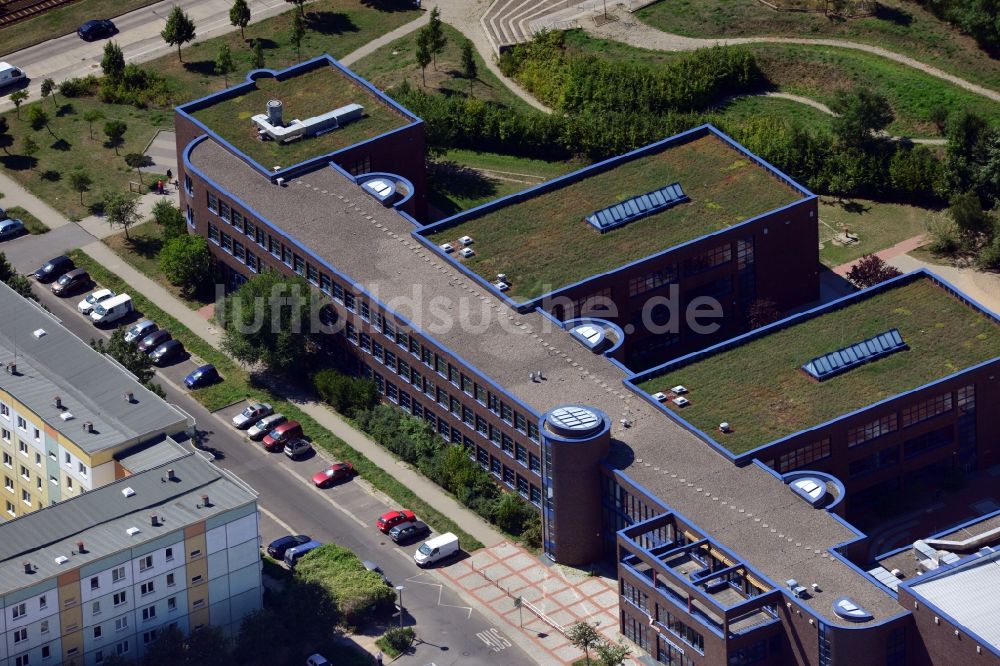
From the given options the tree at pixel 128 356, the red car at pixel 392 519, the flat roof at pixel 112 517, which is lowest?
the red car at pixel 392 519

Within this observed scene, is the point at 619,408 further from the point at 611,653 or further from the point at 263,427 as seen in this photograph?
the point at 263,427

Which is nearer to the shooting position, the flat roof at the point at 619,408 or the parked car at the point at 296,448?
the flat roof at the point at 619,408

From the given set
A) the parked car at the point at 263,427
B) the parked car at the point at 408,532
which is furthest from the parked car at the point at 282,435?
the parked car at the point at 408,532

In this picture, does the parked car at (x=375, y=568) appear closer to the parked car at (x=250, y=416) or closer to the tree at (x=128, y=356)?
the parked car at (x=250, y=416)

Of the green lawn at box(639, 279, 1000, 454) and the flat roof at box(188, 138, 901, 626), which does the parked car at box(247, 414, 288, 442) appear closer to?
the flat roof at box(188, 138, 901, 626)

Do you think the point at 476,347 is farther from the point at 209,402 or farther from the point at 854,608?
the point at 854,608

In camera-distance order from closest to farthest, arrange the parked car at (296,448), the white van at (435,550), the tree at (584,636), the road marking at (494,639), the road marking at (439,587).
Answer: the tree at (584,636), the road marking at (494,639), the road marking at (439,587), the white van at (435,550), the parked car at (296,448)

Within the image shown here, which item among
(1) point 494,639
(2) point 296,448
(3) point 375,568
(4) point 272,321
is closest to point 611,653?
(1) point 494,639

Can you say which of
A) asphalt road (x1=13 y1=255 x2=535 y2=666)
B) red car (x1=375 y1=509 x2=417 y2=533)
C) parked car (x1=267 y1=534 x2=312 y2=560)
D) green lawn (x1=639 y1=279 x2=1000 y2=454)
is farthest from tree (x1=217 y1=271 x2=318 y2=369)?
green lawn (x1=639 y1=279 x2=1000 y2=454)
